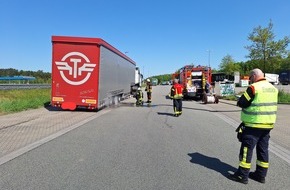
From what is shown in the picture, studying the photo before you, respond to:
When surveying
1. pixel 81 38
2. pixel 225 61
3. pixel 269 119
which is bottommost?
pixel 269 119

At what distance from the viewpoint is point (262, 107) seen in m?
5.38

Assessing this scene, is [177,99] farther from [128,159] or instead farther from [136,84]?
[136,84]

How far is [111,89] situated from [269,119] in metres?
13.8

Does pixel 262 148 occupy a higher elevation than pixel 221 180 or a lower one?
higher

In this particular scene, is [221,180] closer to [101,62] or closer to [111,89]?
[101,62]

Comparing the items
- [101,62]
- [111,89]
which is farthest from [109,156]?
[111,89]

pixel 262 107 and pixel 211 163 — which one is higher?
pixel 262 107

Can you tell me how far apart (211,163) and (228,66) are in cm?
7956

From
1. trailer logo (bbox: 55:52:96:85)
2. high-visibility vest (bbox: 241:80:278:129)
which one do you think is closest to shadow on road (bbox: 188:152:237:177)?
high-visibility vest (bbox: 241:80:278:129)

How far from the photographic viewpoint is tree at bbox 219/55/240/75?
8211 centimetres

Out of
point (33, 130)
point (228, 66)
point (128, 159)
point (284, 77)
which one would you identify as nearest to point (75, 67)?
point (33, 130)

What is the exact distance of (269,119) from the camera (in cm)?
539

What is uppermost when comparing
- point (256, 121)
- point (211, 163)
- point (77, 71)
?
point (77, 71)

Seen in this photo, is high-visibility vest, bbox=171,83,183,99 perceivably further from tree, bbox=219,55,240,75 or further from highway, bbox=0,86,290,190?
tree, bbox=219,55,240,75
